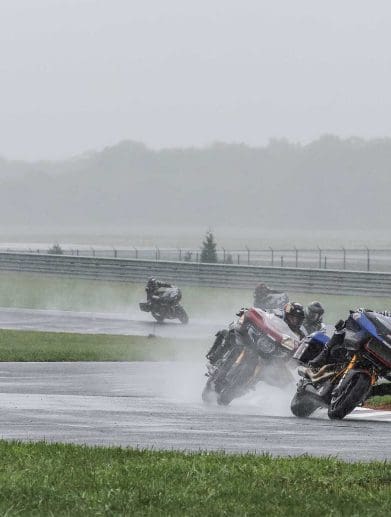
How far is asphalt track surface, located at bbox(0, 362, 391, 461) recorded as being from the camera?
47.3 feet

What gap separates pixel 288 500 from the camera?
10.1 m

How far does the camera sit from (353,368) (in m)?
17.2

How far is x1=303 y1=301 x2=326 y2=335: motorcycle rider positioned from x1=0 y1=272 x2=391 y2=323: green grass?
25.6 metres

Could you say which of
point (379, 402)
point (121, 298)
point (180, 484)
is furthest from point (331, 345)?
point (121, 298)

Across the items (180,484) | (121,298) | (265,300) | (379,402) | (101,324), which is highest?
(265,300)

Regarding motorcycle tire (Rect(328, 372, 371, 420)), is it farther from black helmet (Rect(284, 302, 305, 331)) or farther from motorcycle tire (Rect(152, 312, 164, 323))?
motorcycle tire (Rect(152, 312, 164, 323))

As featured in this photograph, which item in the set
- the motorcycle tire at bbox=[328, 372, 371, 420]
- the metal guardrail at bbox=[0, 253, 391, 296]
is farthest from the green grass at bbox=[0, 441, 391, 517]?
the metal guardrail at bbox=[0, 253, 391, 296]

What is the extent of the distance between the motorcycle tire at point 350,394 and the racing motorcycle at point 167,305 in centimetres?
2929

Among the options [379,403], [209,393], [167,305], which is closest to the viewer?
[209,393]

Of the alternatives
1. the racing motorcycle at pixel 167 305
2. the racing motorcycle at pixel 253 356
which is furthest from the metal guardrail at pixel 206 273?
the racing motorcycle at pixel 253 356

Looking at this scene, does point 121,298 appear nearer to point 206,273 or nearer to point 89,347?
A: point 206,273

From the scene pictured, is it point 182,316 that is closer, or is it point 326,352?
point 326,352

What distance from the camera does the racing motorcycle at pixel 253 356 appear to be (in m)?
19.8

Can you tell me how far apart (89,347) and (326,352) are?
1630 centimetres
